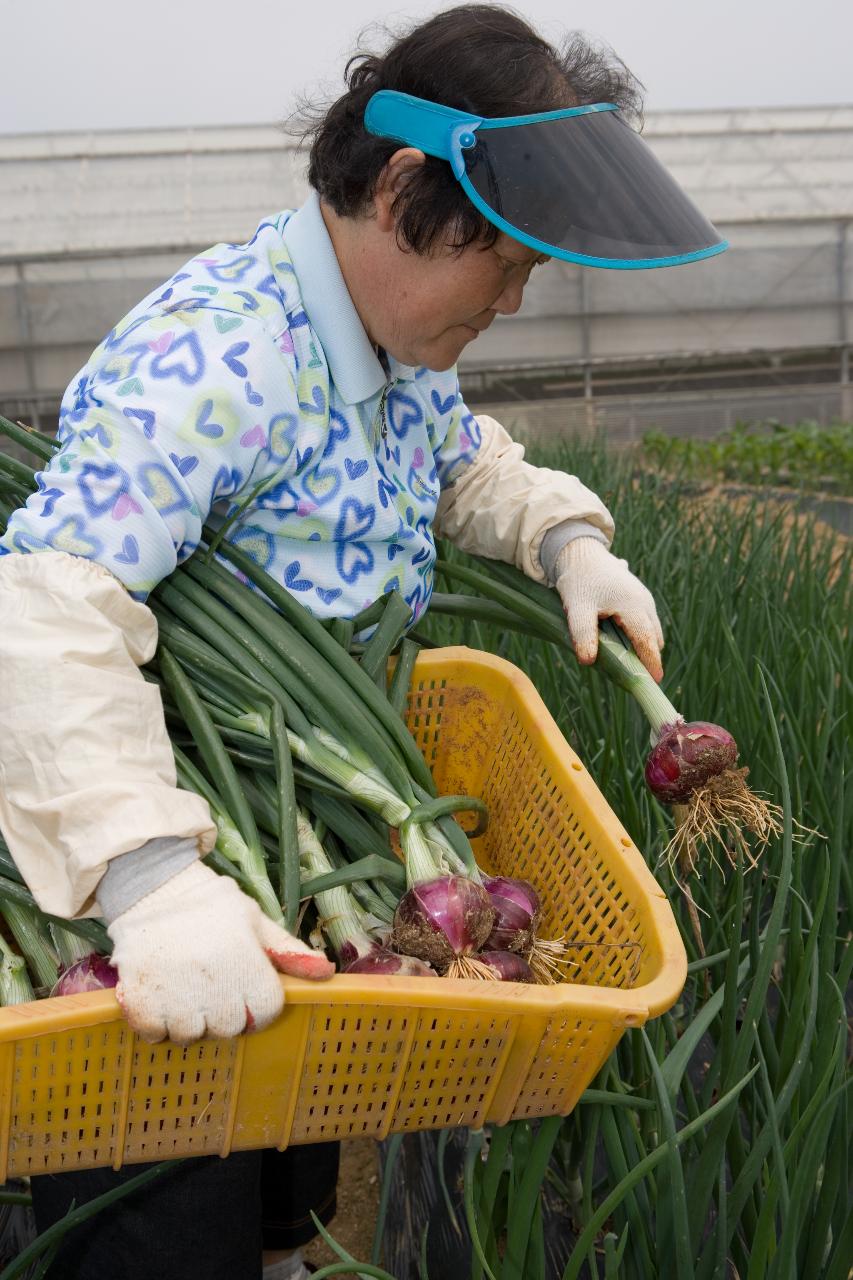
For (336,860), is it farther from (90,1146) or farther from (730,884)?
(730,884)

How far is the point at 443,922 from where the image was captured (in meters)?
0.94

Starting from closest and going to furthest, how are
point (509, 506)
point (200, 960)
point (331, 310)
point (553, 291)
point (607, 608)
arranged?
1. point (200, 960)
2. point (331, 310)
3. point (607, 608)
4. point (509, 506)
5. point (553, 291)

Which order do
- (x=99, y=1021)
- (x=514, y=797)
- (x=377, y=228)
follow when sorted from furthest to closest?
1. (x=514, y=797)
2. (x=377, y=228)
3. (x=99, y=1021)

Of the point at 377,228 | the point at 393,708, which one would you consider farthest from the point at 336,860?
the point at 377,228

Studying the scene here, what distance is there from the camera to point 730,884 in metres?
1.33

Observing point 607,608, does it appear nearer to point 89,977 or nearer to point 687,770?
point 687,770

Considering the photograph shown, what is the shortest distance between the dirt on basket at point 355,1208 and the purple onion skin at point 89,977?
28.3 inches

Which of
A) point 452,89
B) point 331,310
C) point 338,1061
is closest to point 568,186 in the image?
point 452,89

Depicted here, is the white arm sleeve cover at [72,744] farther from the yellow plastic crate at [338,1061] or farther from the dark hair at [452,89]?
the dark hair at [452,89]

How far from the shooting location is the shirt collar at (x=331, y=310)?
3.66ft

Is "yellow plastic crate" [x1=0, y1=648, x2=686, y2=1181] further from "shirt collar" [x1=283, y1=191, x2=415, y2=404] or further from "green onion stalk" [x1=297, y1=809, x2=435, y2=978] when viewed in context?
"shirt collar" [x1=283, y1=191, x2=415, y2=404]

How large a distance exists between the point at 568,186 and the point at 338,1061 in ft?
2.22

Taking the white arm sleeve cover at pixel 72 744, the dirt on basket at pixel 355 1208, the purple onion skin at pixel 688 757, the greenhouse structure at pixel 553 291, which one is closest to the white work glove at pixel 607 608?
the purple onion skin at pixel 688 757

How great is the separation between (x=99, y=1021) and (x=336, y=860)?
0.41 meters
